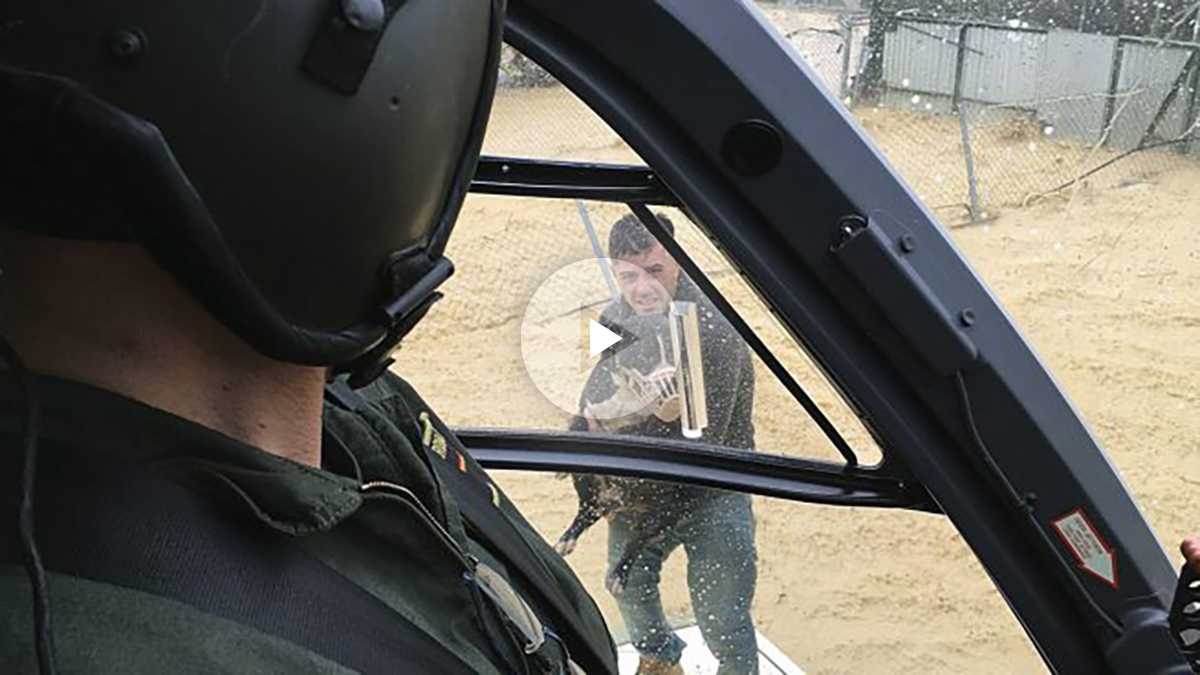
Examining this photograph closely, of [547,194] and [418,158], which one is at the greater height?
[418,158]

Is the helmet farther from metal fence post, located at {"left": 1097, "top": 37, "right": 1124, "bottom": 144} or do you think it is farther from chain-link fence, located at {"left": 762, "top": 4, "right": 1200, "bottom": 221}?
metal fence post, located at {"left": 1097, "top": 37, "right": 1124, "bottom": 144}

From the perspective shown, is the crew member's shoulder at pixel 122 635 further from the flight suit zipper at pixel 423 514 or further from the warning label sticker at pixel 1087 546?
the warning label sticker at pixel 1087 546

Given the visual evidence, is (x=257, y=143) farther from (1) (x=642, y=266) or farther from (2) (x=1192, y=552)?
(2) (x=1192, y=552)

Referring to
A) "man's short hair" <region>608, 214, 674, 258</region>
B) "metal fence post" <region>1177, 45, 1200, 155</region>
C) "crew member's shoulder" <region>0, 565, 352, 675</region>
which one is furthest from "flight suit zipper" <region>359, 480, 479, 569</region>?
"metal fence post" <region>1177, 45, 1200, 155</region>

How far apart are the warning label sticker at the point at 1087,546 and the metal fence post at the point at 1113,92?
601mm

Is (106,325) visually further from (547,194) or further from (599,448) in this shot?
(599,448)

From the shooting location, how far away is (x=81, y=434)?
79 cm

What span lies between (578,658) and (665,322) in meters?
0.73

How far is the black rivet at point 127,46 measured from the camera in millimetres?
736

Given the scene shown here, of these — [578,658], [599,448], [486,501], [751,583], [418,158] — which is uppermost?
[418,158]

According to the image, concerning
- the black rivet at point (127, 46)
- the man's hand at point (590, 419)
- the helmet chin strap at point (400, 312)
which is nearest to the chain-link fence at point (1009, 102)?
the man's hand at point (590, 419)

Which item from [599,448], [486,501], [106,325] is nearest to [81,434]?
[106,325]

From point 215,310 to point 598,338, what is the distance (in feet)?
3.72
